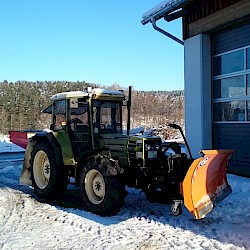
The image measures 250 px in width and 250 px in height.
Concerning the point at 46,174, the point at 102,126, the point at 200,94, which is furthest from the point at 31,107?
the point at 102,126

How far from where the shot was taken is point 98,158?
6.38 meters

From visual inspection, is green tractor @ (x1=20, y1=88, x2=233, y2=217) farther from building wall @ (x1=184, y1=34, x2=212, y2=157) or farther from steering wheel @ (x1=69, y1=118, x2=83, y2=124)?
building wall @ (x1=184, y1=34, x2=212, y2=157)

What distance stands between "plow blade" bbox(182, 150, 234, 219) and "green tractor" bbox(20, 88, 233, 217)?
185mm

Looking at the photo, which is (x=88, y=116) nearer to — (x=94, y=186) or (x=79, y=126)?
(x=79, y=126)

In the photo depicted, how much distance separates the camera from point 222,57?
10086 mm

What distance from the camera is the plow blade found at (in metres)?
5.14

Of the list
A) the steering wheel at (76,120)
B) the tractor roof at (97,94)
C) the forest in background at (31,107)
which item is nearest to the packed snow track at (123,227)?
the steering wheel at (76,120)

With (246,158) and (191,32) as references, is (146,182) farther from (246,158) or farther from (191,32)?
(191,32)

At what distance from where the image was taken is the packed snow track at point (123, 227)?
4844 mm

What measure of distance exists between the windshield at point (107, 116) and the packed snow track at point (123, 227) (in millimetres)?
1401

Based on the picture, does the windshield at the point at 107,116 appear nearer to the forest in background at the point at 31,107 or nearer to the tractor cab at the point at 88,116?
the tractor cab at the point at 88,116

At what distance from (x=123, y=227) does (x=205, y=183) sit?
4.35ft

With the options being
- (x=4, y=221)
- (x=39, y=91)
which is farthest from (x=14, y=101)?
(x=4, y=221)

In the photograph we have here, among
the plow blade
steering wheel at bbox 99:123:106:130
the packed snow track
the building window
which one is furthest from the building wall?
the plow blade
